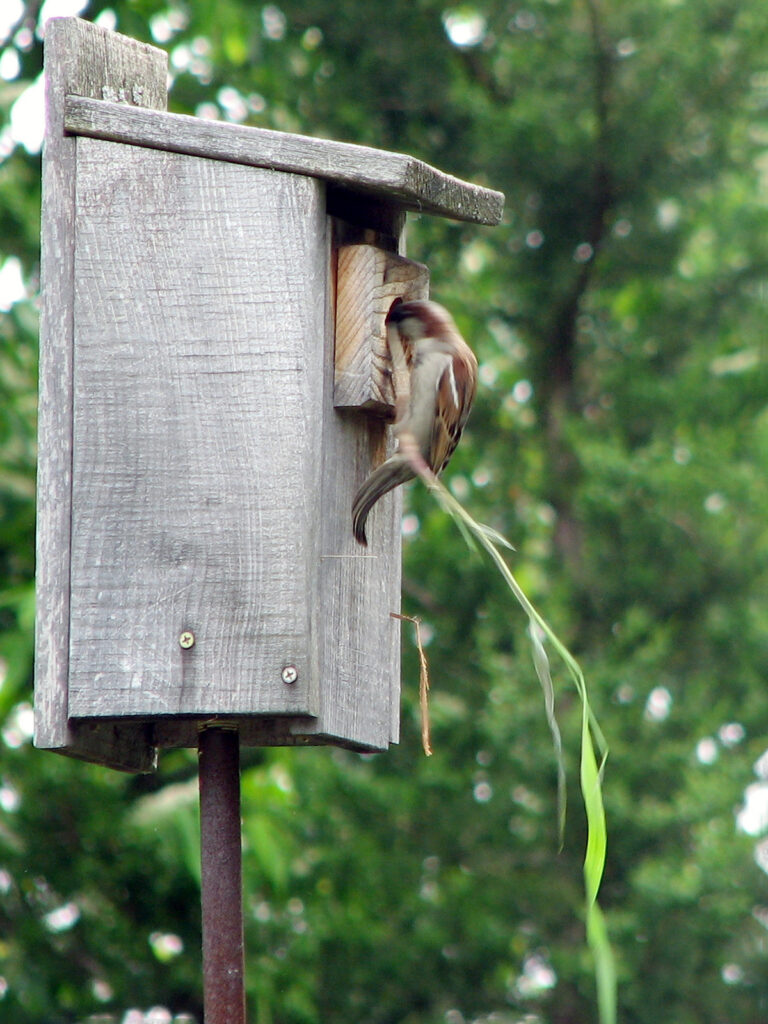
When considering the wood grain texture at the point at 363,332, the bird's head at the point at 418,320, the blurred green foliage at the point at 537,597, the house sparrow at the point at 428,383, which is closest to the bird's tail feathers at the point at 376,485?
the house sparrow at the point at 428,383

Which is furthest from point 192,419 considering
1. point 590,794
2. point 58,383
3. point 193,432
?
point 590,794

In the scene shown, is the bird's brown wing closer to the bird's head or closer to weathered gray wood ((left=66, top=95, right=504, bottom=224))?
the bird's head

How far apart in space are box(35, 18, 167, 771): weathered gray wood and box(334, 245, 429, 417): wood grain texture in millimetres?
435

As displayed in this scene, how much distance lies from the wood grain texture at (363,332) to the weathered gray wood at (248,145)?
14 centimetres

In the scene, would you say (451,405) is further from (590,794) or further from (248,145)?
(590,794)

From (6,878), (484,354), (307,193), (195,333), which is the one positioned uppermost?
(484,354)

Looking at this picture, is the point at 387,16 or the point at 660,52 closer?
the point at 660,52

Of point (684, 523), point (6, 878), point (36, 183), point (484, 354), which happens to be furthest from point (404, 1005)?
point (36, 183)

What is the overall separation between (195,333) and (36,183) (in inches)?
109

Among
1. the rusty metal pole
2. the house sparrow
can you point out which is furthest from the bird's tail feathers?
the rusty metal pole

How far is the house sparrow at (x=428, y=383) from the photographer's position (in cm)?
266

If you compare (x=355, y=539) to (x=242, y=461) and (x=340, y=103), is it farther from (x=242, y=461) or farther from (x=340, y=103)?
(x=340, y=103)

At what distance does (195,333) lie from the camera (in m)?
2.50

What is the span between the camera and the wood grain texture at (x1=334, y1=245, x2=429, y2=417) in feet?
8.54
